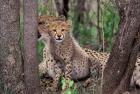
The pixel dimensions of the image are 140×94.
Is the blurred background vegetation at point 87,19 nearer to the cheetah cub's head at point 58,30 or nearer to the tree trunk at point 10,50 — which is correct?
the cheetah cub's head at point 58,30

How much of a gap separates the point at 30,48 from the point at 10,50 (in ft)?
0.74

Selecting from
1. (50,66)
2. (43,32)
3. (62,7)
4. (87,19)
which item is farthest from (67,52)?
(87,19)

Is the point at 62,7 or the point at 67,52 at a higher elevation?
the point at 62,7

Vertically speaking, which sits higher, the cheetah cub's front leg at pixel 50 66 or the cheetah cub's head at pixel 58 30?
the cheetah cub's head at pixel 58 30

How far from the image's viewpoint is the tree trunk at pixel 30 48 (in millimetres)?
4945

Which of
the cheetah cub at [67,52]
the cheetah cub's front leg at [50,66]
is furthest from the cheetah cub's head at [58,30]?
the cheetah cub's front leg at [50,66]

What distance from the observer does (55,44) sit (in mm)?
5996

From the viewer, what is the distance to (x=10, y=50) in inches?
201

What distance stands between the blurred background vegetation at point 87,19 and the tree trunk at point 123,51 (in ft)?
6.03

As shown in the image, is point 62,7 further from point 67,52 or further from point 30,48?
point 30,48

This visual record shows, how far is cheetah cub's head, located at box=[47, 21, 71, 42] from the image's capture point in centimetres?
581

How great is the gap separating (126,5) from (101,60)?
1525mm

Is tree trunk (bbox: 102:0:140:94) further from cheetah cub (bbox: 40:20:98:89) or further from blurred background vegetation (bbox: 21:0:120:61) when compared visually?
blurred background vegetation (bbox: 21:0:120:61)

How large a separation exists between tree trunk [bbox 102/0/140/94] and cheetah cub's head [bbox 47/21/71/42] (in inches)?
33.5
